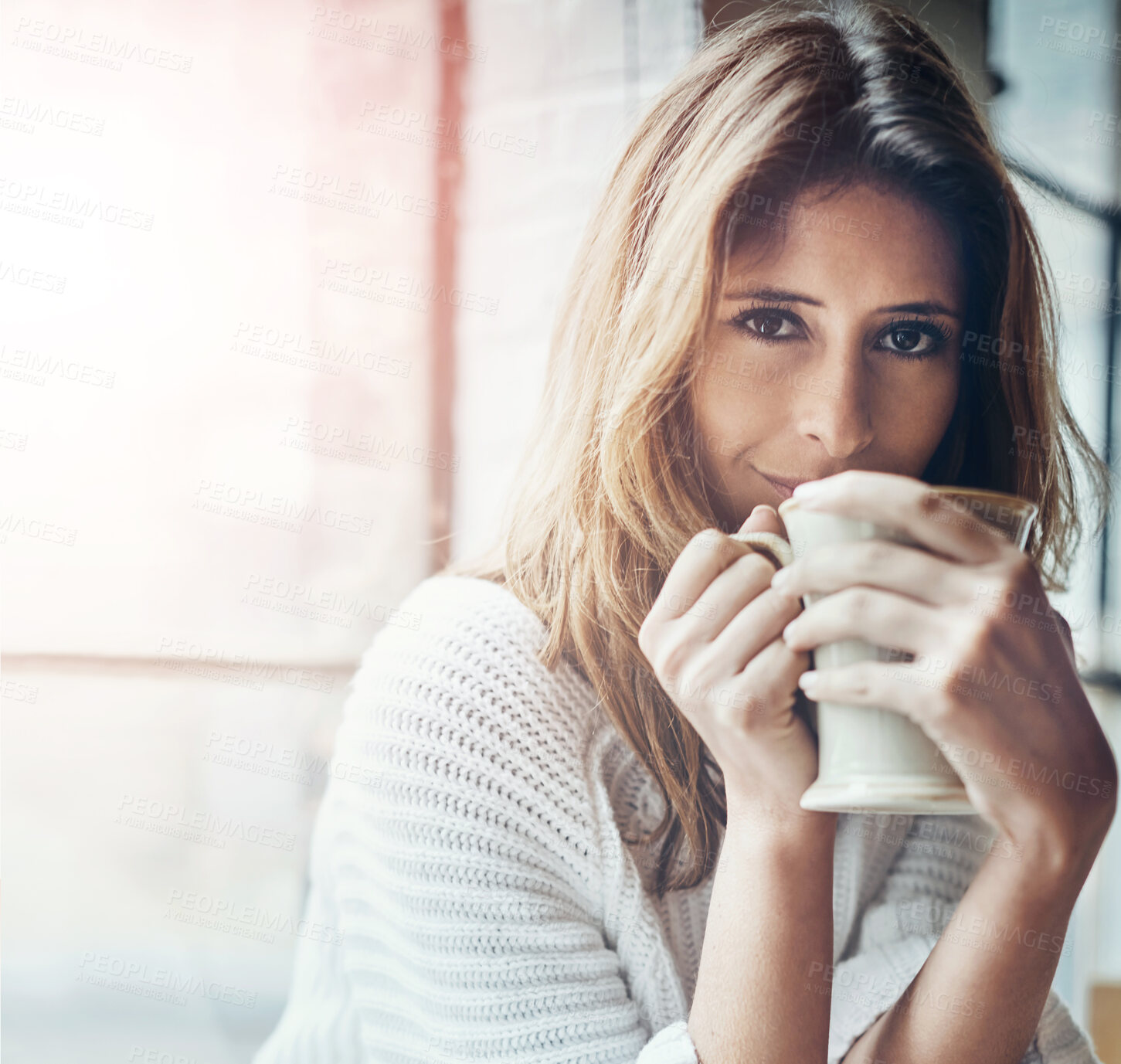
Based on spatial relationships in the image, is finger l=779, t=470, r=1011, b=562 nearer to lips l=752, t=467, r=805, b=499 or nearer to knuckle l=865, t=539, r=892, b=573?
knuckle l=865, t=539, r=892, b=573

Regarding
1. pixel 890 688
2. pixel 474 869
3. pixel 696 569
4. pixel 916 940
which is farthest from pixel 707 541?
pixel 916 940

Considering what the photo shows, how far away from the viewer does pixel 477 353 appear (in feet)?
2.32

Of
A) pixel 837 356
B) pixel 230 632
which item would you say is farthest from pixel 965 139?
pixel 230 632

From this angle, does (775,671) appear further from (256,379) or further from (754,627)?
(256,379)

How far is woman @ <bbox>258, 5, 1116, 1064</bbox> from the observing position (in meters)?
0.52

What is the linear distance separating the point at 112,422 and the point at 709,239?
0.43 metres

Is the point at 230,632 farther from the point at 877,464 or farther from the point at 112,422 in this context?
the point at 877,464

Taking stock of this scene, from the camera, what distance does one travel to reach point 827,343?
23.0 inches

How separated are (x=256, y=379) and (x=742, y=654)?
1.31 ft

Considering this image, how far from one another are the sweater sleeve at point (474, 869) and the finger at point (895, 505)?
0.23 metres

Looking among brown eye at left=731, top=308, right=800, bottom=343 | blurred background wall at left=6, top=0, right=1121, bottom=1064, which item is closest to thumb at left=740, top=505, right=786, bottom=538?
brown eye at left=731, top=308, right=800, bottom=343

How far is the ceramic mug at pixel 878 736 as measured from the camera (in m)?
0.48

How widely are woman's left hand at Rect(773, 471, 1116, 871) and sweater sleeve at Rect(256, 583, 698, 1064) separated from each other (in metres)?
0.19

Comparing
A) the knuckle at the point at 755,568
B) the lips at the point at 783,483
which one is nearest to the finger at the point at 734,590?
the knuckle at the point at 755,568
